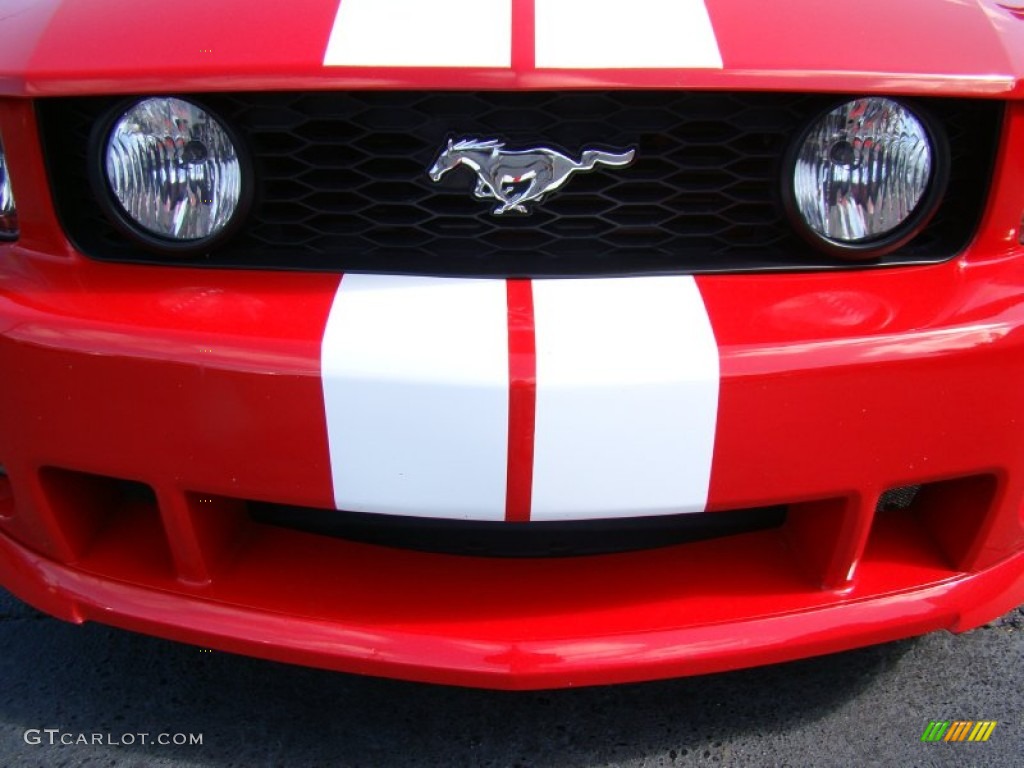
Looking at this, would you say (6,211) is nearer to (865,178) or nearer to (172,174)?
(172,174)

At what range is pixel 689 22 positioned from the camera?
1264 mm

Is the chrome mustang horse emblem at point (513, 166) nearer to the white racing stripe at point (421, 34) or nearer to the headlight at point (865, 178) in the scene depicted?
the white racing stripe at point (421, 34)

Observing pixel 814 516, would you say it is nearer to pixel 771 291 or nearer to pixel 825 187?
pixel 771 291

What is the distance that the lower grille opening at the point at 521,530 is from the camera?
142cm

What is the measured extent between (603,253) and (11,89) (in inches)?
32.5

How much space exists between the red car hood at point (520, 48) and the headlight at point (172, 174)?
0.06 m

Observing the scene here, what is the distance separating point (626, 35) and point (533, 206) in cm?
25

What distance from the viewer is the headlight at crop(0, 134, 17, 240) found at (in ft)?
4.58

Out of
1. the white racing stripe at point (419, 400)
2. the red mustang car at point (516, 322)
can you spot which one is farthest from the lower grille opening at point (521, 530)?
the white racing stripe at point (419, 400)

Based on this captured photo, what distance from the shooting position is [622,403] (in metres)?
1.18

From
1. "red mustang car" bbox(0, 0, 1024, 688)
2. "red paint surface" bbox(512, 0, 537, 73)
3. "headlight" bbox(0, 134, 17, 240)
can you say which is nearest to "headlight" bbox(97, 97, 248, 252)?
"red mustang car" bbox(0, 0, 1024, 688)

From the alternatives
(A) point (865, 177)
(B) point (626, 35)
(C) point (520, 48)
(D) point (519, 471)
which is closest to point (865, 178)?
(A) point (865, 177)

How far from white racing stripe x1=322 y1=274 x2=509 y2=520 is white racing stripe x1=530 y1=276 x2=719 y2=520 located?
0.06 metres

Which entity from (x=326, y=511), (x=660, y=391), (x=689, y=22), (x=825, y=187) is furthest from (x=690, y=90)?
(x=326, y=511)
